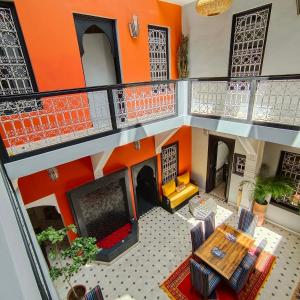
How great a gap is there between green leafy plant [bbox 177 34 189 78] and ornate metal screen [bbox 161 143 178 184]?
2.52m

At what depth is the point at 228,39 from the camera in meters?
5.72

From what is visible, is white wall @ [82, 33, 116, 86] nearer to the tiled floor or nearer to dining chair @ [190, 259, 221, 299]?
the tiled floor

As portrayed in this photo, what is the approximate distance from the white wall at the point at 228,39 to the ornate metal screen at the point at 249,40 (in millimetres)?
128

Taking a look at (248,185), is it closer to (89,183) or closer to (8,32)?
(89,183)

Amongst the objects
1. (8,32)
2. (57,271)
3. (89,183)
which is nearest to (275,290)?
(57,271)

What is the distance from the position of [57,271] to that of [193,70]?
21.3 feet

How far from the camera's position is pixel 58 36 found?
4219 millimetres

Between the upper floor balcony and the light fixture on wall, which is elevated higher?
the light fixture on wall

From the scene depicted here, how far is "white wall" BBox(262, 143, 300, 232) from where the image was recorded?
6051 millimetres

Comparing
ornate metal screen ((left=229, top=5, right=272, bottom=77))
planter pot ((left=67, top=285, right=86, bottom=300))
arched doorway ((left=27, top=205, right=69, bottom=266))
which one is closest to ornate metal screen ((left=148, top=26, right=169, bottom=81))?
ornate metal screen ((left=229, top=5, right=272, bottom=77))

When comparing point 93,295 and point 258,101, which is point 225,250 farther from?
point 258,101

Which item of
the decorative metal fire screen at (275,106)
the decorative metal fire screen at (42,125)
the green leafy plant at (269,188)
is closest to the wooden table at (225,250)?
the green leafy plant at (269,188)

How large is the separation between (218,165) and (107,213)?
5.12m

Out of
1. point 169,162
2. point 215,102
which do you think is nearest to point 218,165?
point 169,162
